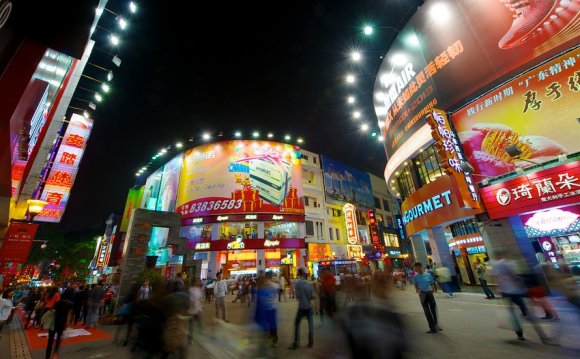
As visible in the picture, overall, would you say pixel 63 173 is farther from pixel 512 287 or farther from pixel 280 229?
pixel 280 229

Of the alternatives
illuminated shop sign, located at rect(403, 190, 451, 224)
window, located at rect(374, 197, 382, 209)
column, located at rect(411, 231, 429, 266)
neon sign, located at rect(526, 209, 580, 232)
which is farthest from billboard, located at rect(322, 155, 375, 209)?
neon sign, located at rect(526, 209, 580, 232)

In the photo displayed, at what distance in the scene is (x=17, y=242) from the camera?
30.7 feet

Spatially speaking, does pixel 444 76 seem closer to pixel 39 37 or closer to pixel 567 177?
pixel 567 177

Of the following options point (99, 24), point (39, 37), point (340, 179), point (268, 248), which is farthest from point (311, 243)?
point (39, 37)

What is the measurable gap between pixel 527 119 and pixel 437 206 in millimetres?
6191

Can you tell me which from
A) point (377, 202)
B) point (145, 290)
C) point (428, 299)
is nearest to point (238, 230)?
point (145, 290)

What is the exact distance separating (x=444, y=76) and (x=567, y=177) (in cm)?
835

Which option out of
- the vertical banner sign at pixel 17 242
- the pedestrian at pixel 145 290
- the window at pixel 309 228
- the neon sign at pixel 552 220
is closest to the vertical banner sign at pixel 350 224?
the window at pixel 309 228

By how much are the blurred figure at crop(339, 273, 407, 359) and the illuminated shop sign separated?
46.6ft

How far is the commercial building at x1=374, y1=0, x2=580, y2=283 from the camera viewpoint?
1097 centimetres

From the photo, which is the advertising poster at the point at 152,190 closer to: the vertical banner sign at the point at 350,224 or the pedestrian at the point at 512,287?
the vertical banner sign at the point at 350,224

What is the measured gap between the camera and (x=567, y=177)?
10344 millimetres

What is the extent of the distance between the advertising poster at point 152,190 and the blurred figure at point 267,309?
45.5 meters

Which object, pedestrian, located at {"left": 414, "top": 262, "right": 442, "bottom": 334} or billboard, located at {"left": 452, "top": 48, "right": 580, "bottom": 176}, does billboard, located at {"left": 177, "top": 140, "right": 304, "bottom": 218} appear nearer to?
billboard, located at {"left": 452, "top": 48, "right": 580, "bottom": 176}
